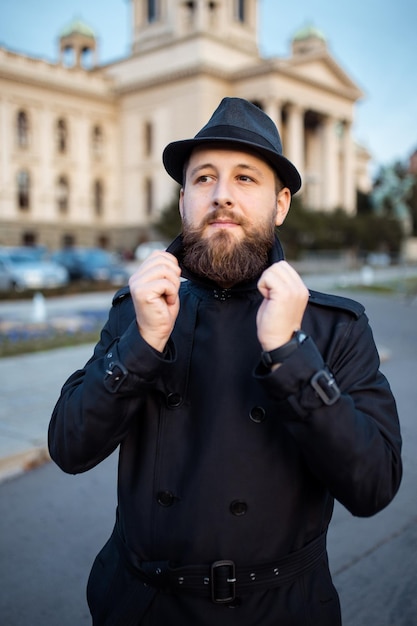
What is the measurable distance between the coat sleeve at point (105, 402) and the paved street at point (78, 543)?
79.6 inches

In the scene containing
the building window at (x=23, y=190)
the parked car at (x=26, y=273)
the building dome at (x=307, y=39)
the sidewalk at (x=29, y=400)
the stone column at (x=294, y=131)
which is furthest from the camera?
the building dome at (x=307, y=39)

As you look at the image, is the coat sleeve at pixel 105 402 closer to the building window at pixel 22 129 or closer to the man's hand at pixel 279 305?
the man's hand at pixel 279 305

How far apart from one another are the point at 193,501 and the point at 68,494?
3.68m

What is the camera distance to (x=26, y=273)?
23.6 m

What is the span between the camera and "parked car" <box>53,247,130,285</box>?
27812 millimetres

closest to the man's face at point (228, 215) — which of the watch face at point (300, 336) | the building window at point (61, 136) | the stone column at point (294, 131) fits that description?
the watch face at point (300, 336)

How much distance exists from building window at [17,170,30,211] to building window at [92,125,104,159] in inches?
331

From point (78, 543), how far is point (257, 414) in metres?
3.02

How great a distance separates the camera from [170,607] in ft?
5.82

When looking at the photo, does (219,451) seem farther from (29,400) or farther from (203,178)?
(29,400)

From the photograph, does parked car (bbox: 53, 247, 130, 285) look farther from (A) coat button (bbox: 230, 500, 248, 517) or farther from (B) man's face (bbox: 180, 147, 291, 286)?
(A) coat button (bbox: 230, 500, 248, 517)

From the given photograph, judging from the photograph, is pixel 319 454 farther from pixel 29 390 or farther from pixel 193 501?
pixel 29 390

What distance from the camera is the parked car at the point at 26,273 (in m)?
23.2

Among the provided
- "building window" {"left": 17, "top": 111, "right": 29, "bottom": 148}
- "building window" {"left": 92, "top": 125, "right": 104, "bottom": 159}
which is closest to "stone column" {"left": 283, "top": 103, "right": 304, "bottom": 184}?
"building window" {"left": 92, "top": 125, "right": 104, "bottom": 159}
